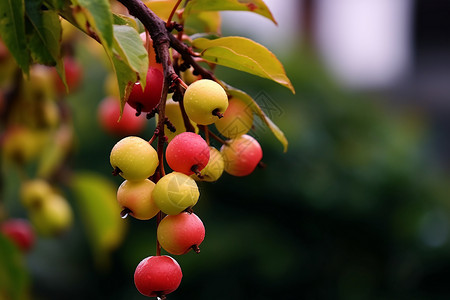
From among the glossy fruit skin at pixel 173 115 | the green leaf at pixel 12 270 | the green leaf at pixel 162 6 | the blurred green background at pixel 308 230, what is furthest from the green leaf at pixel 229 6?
the blurred green background at pixel 308 230

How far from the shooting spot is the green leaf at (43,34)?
0.49 metres

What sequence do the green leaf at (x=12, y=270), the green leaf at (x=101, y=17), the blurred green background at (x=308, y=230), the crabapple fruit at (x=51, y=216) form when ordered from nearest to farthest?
1. the green leaf at (x=101, y=17)
2. the green leaf at (x=12, y=270)
3. the crabapple fruit at (x=51, y=216)
4. the blurred green background at (x=308, y=230)

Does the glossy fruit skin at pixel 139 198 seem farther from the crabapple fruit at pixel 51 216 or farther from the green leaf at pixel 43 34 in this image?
→ the crabapple fruit at pixel 51 216

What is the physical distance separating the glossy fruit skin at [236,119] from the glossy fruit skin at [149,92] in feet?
0.24

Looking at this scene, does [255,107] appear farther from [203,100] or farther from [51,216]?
[51,216]

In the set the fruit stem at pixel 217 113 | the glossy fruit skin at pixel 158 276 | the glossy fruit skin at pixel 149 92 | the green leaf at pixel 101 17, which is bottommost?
the glossy fruit skin at pixel 158 276

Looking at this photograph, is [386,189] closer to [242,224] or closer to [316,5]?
[242,224]

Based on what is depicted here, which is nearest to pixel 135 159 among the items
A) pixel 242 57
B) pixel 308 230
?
pixel 242 57

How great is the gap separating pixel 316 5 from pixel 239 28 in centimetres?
285

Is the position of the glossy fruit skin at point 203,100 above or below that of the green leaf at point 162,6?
below

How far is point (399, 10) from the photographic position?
467 cm

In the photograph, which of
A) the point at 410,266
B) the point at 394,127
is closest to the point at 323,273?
the point at 410,266

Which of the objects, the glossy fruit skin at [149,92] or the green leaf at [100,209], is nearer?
the glossy fruit skin at [149,92]

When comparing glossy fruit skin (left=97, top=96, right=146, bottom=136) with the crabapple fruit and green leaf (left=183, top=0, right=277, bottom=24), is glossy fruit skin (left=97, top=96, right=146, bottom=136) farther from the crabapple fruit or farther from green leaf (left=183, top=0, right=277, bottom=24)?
green leaf (left=183, top=0, right=277, bottom=24)
